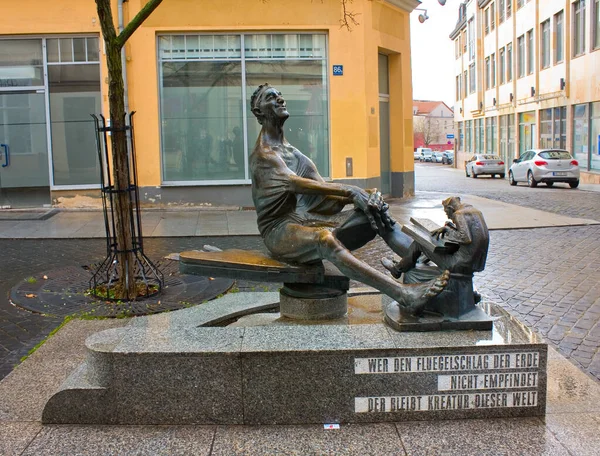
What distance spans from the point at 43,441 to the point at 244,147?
529 inches

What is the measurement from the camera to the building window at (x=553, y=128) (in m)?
33.1

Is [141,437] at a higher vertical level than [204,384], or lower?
lower

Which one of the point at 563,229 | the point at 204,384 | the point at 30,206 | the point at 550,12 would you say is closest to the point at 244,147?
the point at 30,206

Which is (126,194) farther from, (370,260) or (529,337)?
(529,337)

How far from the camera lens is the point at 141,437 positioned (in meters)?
4.07

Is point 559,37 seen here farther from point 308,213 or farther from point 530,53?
point 308,213

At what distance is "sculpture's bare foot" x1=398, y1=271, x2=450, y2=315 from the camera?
4.37 m

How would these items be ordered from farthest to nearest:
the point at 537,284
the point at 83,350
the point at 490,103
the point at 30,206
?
1. the point at 490,103
2. the point at 30,206
3. the point at 537,284
4. the point at 83,350

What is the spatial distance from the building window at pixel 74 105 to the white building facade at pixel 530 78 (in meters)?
20.7

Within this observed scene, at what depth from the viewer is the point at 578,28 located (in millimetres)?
30984

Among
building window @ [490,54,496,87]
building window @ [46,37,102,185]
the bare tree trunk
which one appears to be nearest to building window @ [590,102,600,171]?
building window @ [490,54,496,87]

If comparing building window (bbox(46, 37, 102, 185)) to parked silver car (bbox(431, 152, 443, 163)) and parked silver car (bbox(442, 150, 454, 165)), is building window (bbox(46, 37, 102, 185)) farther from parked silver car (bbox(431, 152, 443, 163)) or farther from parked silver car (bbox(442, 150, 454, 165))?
parked silver car (bbox(431, 152, 443, 163))

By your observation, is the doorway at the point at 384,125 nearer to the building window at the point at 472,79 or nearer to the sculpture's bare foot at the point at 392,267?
the sculpture's bare foot at the point at 392,267

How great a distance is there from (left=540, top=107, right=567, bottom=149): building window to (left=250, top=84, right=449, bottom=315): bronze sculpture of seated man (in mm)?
29960
